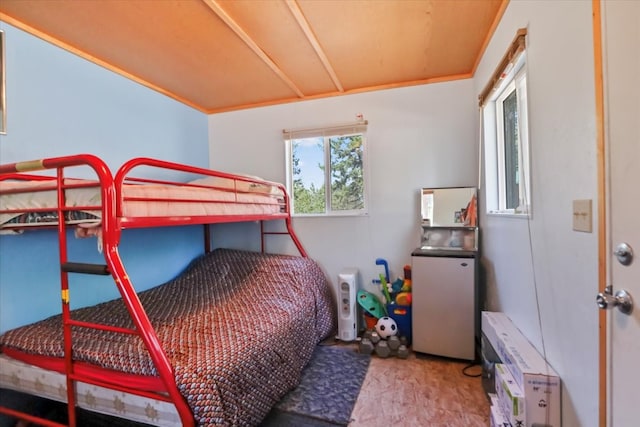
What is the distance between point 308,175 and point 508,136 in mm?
1787

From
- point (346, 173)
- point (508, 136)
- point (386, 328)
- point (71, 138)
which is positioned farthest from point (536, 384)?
point (71, 138)

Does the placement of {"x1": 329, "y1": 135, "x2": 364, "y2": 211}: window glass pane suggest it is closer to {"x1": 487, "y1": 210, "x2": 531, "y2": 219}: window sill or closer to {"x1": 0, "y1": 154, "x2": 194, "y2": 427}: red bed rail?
{"x1": 487, "y1": 210, "x2": 531, "y2": 219}: window sill

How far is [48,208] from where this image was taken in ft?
4.24

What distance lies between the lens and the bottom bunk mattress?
119cm

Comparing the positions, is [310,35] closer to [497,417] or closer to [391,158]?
[391,158]

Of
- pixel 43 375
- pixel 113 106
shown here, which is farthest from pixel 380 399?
pixel 113 106

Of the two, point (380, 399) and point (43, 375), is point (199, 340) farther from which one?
point (380, 399)

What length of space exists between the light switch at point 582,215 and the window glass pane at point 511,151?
86 cm

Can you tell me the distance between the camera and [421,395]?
1776 millimetres

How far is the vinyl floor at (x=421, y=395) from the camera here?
157cm

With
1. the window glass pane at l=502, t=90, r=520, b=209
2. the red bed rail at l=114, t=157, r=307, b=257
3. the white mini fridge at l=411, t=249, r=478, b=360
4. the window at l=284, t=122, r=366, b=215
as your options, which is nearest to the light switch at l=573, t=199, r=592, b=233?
the window glass pane at l=502, t=90, r=520, b=209

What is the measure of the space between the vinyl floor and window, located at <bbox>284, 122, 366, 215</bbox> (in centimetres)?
138

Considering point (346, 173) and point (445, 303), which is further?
point (346, 173)

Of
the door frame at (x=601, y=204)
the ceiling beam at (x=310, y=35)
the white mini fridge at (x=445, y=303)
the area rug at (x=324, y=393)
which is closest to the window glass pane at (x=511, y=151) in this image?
the white mini fridge at (x=445, y=303)
